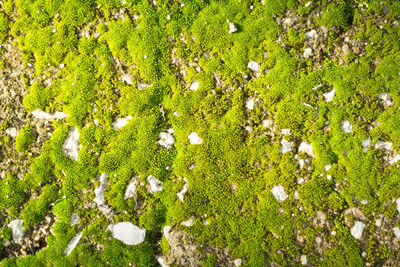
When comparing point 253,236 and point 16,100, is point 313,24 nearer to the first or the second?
point 253,236

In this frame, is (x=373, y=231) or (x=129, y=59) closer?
(x=373, y=231)

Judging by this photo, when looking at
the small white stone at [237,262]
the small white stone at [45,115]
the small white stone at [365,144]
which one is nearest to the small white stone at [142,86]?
the small white stone at [45,115]

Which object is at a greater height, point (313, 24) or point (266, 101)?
point (313, 24)

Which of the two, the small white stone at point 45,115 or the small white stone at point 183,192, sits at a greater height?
the small white stone at point 45,115

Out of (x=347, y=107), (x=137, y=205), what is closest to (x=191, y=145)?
(x=137, y=205)

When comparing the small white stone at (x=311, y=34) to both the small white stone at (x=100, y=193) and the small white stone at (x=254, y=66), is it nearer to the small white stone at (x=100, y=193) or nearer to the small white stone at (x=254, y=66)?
the small white stone at (x=254, y=66)

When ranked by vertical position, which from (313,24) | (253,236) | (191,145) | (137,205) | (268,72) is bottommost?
(253,236)

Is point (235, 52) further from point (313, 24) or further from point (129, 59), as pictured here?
point (129, 59)

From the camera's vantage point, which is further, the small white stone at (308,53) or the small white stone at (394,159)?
the small white stone at (308,53)
